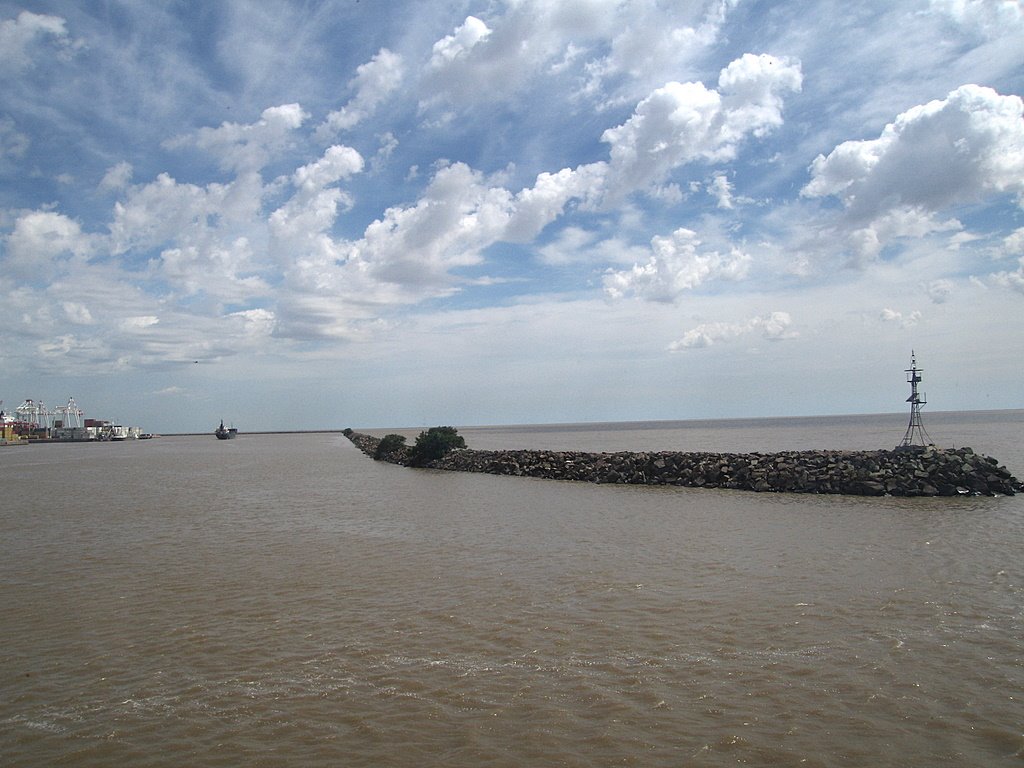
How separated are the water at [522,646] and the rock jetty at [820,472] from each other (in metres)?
5.17

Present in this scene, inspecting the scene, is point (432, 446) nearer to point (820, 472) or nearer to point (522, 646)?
→ point (820, 472)

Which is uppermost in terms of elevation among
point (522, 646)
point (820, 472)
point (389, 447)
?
point (820, 472)

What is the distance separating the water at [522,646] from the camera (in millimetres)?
4871

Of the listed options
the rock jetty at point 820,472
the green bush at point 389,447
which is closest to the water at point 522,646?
the rock jetty at point 820,472

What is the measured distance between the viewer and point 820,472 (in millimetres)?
21922

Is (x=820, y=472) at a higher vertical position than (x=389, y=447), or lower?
higher

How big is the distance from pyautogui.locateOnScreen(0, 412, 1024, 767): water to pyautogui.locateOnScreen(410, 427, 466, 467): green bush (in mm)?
25327

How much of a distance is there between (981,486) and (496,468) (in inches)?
823

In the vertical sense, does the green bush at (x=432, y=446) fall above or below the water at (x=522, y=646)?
A: above

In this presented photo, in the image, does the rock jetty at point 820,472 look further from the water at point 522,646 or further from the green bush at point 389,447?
the green bush at point 389,447

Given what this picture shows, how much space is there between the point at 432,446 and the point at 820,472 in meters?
24.4

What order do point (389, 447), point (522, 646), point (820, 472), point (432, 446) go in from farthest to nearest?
point (389, 447) < point (432, 446) < point (820, 472) < point (522, 646)

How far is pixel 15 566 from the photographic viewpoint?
12.0 meters

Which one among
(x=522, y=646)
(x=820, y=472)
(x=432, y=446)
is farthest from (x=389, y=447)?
(x=522, y=646)
